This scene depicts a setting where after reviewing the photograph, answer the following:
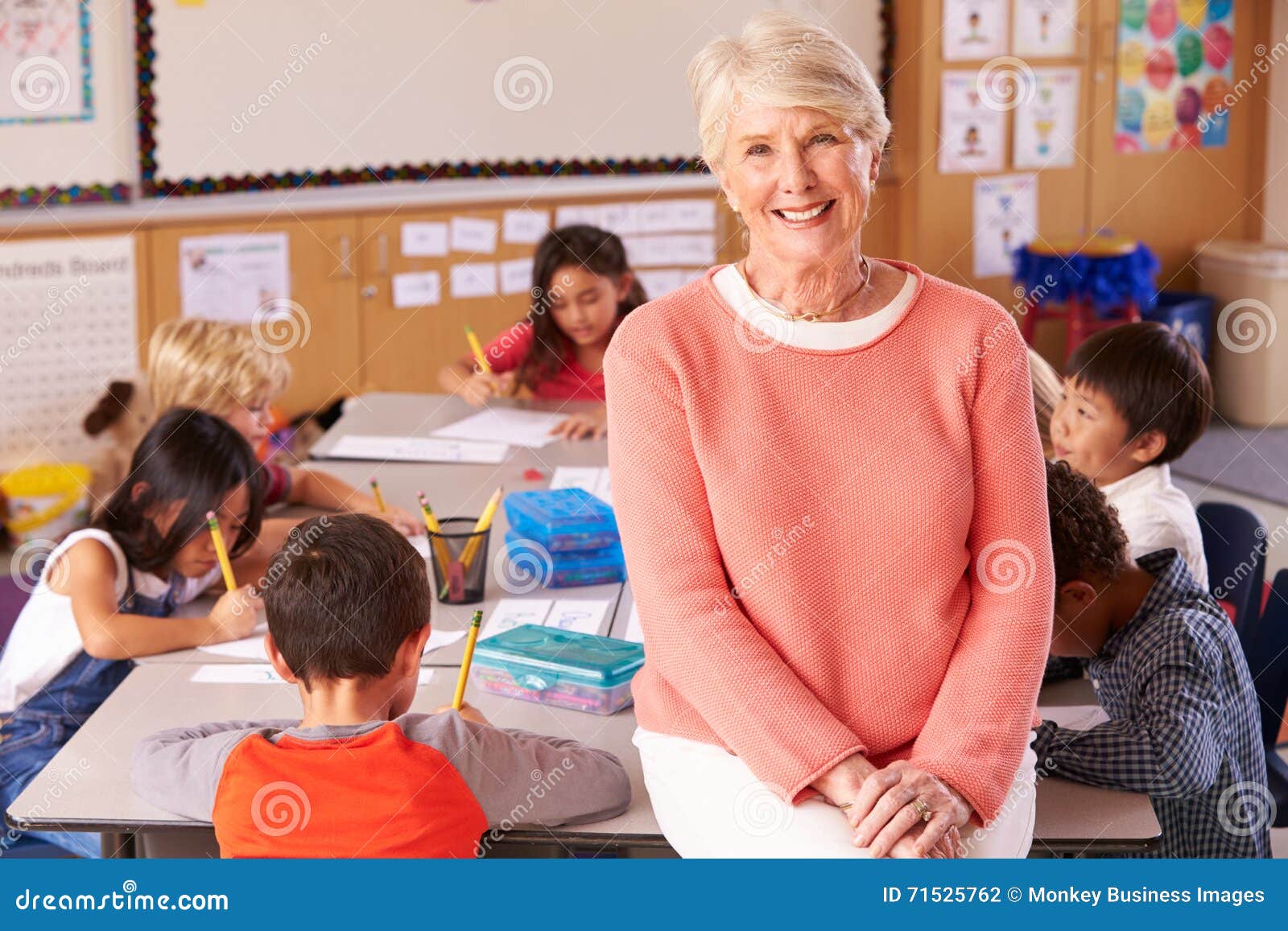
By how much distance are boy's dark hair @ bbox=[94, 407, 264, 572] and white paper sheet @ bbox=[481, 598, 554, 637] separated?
0.45 meters

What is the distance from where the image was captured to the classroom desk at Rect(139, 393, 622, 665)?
2.30 metres

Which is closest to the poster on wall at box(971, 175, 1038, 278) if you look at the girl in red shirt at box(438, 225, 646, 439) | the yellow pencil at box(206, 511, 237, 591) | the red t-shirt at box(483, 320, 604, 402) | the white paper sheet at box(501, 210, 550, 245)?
the white paper sheet at box(501, 210, 550, 245)

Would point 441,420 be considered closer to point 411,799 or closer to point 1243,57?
point 411,799

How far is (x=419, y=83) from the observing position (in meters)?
4.98

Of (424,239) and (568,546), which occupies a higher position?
(424,239)

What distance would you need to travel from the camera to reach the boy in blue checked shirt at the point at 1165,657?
188 cm

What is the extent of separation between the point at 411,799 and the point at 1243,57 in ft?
18.7

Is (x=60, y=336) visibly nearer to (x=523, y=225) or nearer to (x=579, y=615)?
(x=523, y=225)

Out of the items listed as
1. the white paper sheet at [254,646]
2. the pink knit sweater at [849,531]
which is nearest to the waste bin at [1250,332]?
the white paper sheet at [254,646]

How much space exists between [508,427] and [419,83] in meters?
2.03

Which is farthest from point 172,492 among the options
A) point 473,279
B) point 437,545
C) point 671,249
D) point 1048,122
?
point 1048,122

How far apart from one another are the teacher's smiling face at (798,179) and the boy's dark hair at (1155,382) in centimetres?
93

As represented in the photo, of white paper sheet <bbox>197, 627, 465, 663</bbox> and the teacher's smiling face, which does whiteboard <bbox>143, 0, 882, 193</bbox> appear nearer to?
white paper sheet <bbox>197, 627, 465, 663</bbox>

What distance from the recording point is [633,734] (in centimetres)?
183
